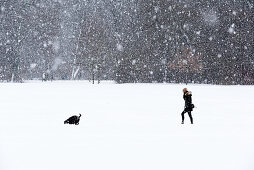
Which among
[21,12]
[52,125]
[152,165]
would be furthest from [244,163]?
[21,12]

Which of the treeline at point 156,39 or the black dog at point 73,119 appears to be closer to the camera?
the black dog at point 73,119

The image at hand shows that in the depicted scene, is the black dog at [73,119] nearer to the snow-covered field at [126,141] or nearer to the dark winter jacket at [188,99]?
the snow-covered field at [126,141]

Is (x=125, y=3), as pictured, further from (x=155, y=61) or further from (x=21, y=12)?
(x=21, y=12)

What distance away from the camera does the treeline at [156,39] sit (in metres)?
50.0

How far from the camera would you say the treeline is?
50000mm

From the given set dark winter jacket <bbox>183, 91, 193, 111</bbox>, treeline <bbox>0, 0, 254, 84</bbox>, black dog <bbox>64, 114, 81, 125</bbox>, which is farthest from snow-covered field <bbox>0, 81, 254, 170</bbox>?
treeline <bbox>0, 0, 254, 84</bbox>

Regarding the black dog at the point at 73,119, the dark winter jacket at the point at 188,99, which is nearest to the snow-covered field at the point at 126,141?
the black dog at the point at 73,119

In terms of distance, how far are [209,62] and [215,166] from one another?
4112 cm

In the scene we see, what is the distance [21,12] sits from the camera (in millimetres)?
58500

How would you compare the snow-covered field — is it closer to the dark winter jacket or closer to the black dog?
the black dog

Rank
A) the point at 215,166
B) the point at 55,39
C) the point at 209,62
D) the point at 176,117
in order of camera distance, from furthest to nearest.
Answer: the point at 55,39 → the point at 209,62 → the point at 176,117 → the point at 215,166

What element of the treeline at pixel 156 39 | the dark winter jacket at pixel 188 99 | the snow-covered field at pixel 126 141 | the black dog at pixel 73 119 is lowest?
the snow-covered field at pixel 126 141

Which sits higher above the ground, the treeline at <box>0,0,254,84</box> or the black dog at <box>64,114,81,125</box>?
the treeline at <box>0,0,254,84</box>

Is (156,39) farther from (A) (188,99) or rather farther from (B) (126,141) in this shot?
(B) (126,141)
